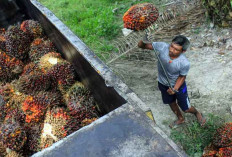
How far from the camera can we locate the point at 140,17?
2654 mm

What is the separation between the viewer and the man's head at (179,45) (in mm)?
2527

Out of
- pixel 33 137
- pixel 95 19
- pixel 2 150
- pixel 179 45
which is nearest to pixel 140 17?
pixel 179 45

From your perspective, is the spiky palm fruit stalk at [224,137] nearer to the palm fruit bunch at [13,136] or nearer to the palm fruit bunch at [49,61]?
the palm fruit bunch at [49,61]

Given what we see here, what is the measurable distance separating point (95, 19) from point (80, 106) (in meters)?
4.26

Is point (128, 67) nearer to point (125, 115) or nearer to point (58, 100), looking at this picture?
point (58, 100)

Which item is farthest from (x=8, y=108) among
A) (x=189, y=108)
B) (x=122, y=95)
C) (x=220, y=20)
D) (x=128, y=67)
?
(x=220, y=20)

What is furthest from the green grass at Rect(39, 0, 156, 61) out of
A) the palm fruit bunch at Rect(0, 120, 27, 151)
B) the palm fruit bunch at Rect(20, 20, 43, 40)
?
the palm fruit bunch at Rect(0, 120, 27, 151)

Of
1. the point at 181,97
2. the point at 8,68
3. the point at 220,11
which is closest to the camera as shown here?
the point at 8,68

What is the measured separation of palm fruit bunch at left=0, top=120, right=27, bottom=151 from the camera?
1.74m

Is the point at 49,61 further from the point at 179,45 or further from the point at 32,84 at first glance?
the point at 179,45

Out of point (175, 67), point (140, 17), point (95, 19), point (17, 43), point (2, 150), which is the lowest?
point (95, 19)

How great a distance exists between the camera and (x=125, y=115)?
1260mm

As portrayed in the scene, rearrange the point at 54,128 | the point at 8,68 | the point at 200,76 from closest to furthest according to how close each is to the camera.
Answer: the point at 54,128, the point at 8,68, the point at 200,76

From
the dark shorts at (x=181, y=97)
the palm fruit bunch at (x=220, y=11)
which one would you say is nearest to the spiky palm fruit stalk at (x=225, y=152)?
the dark shorts at (x=181, y=97)
